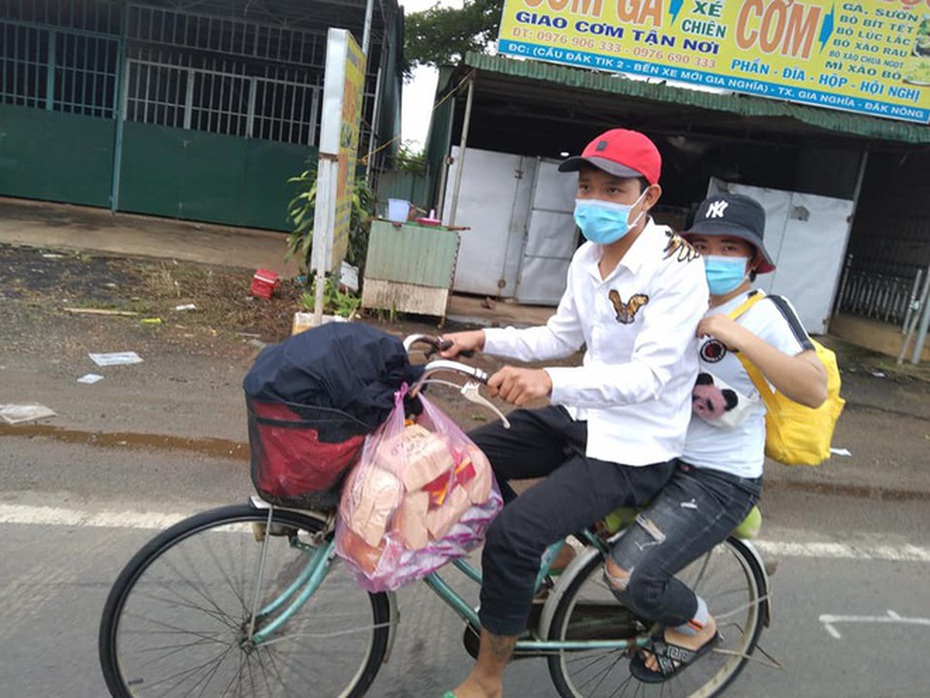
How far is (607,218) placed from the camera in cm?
214

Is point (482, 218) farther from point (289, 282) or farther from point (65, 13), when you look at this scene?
point (65, 13)

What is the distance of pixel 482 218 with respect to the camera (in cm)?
950

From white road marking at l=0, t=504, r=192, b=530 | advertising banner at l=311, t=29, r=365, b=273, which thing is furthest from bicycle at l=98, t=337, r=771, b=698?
advertising banner at l=311, t=29, r=365, b=273

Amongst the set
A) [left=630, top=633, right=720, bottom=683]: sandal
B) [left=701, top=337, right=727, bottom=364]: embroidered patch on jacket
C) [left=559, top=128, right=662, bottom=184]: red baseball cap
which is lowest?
[left=630, top=633, right=720, bottom=683]: sandal

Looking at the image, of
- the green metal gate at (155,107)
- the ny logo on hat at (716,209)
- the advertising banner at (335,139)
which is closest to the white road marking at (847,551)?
the ny logo on hat at (716,209)

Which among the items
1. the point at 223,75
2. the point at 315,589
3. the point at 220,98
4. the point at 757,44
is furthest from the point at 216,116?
the point at 315,589

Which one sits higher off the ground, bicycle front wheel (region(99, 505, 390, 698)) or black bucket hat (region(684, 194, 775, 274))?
black bucket hat (region(684, 194, 775, 274))

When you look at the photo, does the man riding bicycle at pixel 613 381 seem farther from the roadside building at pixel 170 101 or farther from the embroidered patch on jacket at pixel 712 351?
the roadside building at pixel 170 101

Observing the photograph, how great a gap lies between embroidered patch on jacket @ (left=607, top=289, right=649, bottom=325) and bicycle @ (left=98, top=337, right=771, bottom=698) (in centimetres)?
49

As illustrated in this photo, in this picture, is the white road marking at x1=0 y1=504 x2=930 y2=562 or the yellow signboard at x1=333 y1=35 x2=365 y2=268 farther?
the yellow signboard at x1=333 y1=35 x2=365 y2=268

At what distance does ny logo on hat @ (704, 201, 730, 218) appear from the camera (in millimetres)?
2221

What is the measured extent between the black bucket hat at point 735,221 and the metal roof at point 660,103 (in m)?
5.69

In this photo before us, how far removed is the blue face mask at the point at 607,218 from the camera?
2.13 meters

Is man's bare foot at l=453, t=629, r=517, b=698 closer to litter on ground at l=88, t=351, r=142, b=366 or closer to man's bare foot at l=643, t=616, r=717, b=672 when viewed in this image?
man's bare foot at l=643, t=616, r=717, b=672
